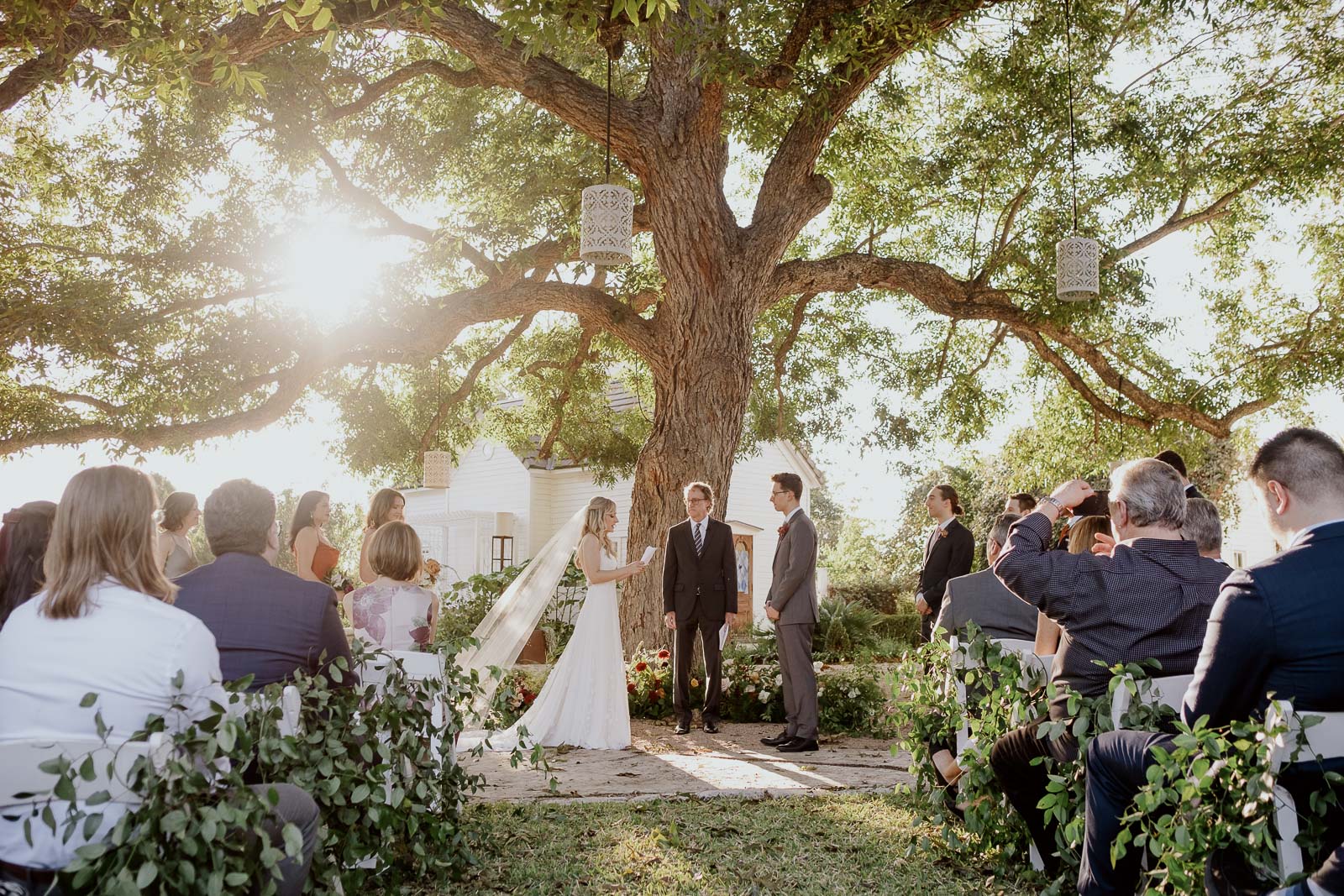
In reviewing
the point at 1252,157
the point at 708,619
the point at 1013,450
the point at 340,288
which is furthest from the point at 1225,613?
the point at 1013,450

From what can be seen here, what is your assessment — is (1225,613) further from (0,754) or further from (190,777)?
(0,754)

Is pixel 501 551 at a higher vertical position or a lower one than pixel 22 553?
higher

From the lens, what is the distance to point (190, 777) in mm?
2887

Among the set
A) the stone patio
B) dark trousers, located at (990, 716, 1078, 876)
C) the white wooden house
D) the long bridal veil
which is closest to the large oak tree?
the long bridal veil

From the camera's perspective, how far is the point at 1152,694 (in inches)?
149

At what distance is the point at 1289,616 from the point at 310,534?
22.2 ft

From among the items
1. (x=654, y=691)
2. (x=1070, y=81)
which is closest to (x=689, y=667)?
(x=654, y=691)

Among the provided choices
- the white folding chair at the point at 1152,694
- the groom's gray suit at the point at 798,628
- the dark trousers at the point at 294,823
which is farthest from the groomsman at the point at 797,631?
the dark trousers at the point at 294,823

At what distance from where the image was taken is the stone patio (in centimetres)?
666

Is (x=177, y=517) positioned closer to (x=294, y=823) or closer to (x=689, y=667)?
(x=294, y=823)

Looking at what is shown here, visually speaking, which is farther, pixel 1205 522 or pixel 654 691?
pixel 654 691

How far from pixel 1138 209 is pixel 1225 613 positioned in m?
10.8

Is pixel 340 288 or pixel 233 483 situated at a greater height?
pixel 340 288

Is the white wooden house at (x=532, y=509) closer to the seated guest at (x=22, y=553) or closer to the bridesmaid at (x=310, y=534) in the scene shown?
the bridesmaid at (x=310, y=534)
